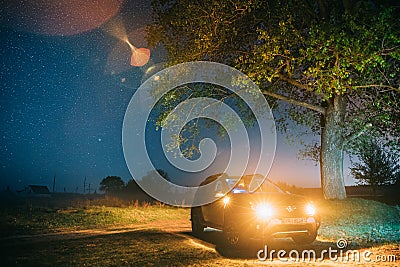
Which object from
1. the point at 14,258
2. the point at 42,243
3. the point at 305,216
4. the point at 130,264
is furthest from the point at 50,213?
the point at 305,216

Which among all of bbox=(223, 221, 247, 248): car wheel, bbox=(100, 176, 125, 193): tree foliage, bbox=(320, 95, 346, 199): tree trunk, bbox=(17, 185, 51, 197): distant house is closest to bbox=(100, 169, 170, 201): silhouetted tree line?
bbox=(100, 176, 125, 193): tree foliage

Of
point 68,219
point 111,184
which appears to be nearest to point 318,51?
point 68,219

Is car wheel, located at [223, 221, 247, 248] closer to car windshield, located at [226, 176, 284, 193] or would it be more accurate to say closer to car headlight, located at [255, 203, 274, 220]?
car headlight, located at [255, 203, 274, 220]

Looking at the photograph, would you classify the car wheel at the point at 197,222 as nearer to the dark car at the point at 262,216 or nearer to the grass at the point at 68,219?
the dark car at the point at 262,216

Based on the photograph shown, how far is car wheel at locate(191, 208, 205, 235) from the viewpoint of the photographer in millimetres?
10977

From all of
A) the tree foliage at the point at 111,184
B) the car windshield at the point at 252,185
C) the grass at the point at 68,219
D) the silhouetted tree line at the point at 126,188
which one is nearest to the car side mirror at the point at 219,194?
the car windshield at the point at 252,185

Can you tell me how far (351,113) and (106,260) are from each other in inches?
553

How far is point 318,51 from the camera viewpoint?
1182 centimetres

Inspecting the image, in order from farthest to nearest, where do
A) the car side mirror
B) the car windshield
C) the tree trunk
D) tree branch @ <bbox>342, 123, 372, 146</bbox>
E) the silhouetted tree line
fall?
the silhouetted tree line
the tree trunk
tree branch @ <bbox>342, 123, 372, 146</bbox>
the car windshield
the car side mirror

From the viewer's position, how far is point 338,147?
1739cm

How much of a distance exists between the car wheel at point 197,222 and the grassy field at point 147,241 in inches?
11.5

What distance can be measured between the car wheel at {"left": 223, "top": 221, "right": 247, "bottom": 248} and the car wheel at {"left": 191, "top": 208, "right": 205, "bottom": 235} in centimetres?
184

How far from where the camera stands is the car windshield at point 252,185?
33.3 feet

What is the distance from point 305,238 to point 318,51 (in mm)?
6274
